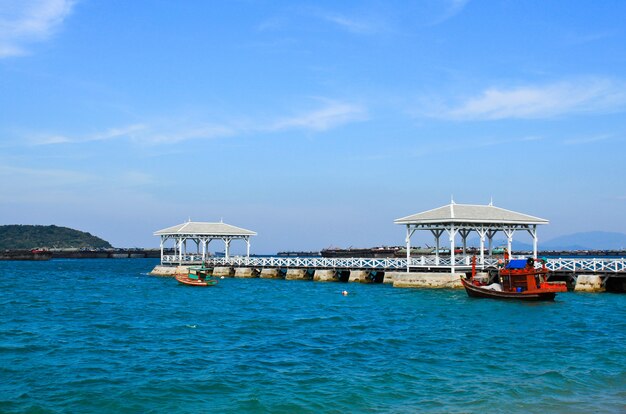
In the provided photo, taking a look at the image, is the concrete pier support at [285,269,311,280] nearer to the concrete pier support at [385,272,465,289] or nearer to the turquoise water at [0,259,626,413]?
the concrete pier support at [385,272,465,289]

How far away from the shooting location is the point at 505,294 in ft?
116

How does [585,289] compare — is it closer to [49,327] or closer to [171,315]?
[171,315]

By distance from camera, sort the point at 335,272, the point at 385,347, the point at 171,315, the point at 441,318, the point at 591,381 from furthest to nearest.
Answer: the point at 335,272 < the point at 171,315 < the point at 441,318 < the point at 385,347 < the point at 591,381

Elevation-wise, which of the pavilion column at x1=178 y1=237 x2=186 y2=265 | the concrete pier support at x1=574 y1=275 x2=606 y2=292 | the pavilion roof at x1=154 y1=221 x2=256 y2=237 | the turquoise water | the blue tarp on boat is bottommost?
the turquoise water

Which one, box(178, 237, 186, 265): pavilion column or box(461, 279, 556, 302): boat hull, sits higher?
box(178, 237, 186, 265): pavilion column

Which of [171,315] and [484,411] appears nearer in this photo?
[484,411]

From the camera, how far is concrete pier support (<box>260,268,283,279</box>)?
5975 cm

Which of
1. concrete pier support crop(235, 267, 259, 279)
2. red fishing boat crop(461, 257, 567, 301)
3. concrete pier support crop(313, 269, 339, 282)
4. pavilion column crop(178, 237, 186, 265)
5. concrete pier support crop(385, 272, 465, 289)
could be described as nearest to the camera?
red fishing boat crop(461, 257, 567, 301)

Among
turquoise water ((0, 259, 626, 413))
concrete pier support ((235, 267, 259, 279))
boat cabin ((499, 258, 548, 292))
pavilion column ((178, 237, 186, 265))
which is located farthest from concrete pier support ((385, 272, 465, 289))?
pavilion column ((178, 237, 186, 265))

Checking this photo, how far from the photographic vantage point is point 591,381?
17016mm

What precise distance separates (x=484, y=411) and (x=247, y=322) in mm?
16236

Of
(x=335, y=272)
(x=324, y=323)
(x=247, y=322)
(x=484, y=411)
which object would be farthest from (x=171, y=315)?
(x=335, y=272)

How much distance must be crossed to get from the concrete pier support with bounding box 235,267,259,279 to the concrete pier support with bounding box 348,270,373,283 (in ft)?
39.4

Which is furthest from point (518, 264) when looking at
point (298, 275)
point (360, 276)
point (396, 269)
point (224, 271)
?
point (224, 271)
